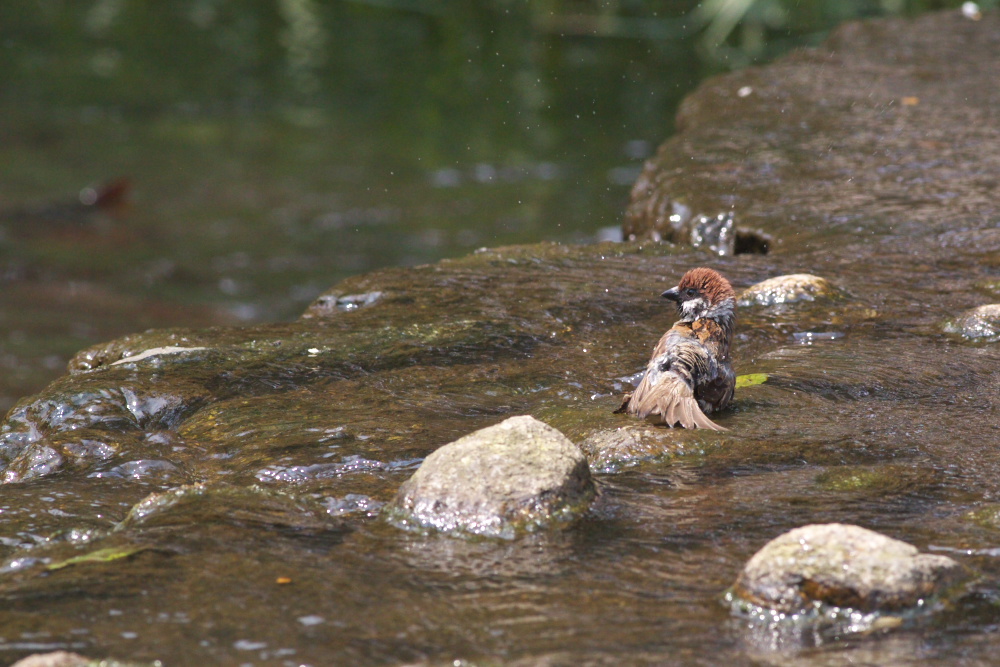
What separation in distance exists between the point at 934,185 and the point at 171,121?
10.5 metres

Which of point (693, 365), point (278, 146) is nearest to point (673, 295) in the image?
point (693, 365)

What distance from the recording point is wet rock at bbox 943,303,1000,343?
4879 mm

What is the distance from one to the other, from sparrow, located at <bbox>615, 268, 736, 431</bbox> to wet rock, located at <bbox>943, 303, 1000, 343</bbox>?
1239 millimetres

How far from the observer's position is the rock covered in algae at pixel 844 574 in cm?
266

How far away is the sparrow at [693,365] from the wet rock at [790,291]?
109 centimetres

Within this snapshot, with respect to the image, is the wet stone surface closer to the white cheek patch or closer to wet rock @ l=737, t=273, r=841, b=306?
wet rock @ l=737, t=273, r=841, b=306

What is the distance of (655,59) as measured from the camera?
17.9m

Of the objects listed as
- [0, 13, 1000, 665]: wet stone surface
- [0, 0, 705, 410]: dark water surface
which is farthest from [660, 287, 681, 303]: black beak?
[0, 0, 705, 410]: dark water surface

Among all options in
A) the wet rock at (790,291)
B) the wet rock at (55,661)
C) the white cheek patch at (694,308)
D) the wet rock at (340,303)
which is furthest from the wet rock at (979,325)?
the wet rock at (55,661)

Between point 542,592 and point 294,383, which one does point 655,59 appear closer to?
point 294,383

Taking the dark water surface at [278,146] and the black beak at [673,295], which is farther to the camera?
the dark water surface at [278,146]

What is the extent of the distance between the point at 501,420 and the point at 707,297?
2.97 ft

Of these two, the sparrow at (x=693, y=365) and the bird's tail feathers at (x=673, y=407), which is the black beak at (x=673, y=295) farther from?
the bird's tail feathers at (x=673, y=407)

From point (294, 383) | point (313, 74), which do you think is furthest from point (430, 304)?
point (313, 74)
